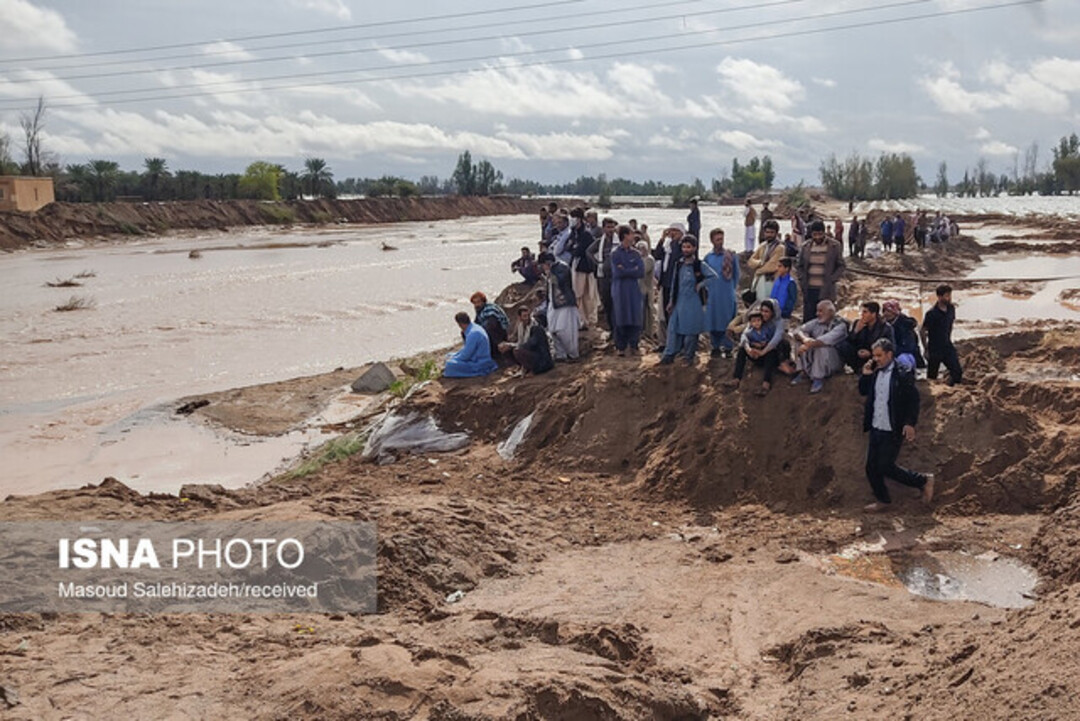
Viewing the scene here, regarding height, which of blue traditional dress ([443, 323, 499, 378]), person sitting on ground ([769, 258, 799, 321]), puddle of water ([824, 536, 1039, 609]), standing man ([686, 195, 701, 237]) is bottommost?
puddle of water ([824, 536, 1039, 609])

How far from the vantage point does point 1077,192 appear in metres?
91.6

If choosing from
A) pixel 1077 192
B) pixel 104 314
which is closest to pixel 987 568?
pixel 104 314

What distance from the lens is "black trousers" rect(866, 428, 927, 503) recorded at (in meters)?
7.15

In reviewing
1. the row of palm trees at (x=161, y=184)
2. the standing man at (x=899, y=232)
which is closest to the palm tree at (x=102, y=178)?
the row of palm trees at (x=161, y=184)

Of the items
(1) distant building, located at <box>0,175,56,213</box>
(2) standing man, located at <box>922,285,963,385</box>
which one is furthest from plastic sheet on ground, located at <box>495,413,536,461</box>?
(1) distant building, located at <box>0,175,56,213</box>

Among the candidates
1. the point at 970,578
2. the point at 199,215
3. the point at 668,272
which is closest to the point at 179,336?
the point at 668,272

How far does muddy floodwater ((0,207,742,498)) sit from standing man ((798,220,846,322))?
21.6ft

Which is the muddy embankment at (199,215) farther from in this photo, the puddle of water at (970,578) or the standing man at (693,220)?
the puddle of water at (970,578)

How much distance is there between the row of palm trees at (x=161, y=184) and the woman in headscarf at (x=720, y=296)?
60943 mm

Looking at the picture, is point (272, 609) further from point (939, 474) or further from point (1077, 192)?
point (1077, 192)

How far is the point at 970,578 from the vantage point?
6.22 metres

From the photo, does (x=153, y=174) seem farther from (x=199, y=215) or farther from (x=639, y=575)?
(x=639, y=575)

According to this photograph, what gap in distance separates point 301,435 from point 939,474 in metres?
7.94

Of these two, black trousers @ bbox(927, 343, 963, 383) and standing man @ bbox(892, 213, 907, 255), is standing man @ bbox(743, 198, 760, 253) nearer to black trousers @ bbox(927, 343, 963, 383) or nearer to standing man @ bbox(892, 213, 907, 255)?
black trousers @ bbox(927, 343, 963, 383)
